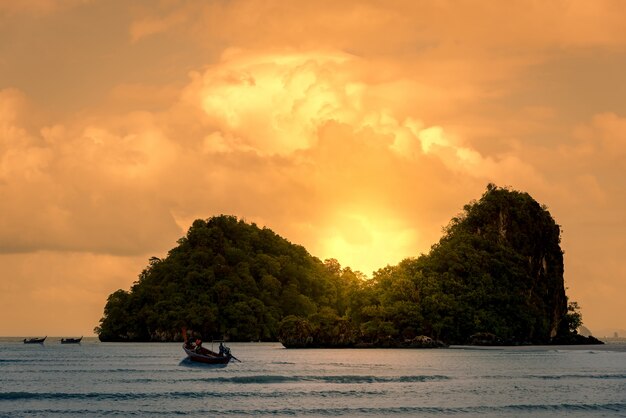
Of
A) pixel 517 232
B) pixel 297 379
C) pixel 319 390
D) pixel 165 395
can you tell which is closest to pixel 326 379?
pixel 297 379

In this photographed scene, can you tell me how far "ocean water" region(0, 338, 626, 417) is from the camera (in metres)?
56.2

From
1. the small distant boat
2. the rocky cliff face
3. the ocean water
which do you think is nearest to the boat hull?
the small distant boat

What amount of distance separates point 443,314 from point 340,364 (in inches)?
2681

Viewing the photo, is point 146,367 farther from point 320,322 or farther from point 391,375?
point 320,322

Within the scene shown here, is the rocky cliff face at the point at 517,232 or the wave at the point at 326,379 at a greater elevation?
the rocky cliff face at the point at 517,232

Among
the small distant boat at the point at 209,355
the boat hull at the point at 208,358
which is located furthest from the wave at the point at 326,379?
the small distant boat at the point at 209,355

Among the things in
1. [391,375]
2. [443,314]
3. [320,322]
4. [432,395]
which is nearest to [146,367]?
[391,375]

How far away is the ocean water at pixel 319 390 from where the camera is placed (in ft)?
184

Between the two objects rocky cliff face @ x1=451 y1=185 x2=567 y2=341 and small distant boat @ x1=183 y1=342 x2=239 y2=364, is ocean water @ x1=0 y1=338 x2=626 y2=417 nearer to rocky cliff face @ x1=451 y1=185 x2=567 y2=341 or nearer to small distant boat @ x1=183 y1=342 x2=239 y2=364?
small distant boat @ x1=183 y1=342 x2=239 y2=364

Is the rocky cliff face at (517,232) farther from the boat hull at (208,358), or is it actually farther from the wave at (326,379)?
the wave at (326,379)

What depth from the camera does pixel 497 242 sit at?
193 metres

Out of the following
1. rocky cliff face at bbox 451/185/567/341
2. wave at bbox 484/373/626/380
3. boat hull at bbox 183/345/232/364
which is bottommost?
wave at bbox 484/373/626/380

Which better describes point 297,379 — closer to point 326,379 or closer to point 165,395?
point 326,379

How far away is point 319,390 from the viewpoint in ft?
232
